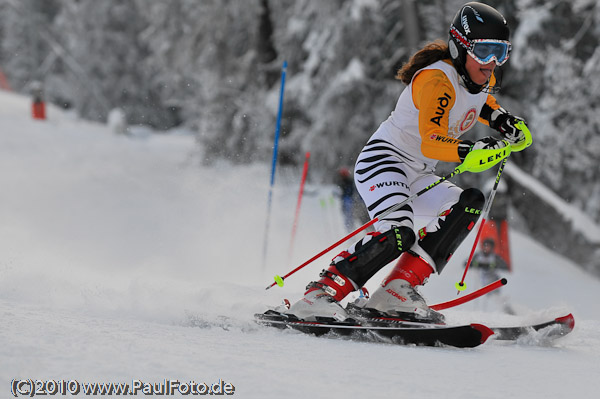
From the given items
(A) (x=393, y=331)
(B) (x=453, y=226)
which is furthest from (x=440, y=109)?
(A) (x=393, y=331)

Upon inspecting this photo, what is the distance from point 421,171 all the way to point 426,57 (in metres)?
0.62

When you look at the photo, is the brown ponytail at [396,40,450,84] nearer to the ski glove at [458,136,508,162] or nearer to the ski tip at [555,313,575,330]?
the ski glove at [458,136,508,162]

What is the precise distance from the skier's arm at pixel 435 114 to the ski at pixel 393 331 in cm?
83

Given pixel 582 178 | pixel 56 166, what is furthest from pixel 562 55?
pixel 56 166

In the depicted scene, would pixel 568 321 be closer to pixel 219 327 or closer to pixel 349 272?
pixel 349 272

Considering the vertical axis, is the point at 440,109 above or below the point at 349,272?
above

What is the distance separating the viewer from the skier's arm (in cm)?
334

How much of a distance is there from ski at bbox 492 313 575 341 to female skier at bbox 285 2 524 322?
0.38m

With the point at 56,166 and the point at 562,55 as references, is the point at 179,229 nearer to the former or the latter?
the point at 56,166

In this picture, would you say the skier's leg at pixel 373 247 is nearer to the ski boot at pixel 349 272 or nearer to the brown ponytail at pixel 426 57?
the ski boot at pixel 349 272

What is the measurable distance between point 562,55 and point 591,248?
369 centimetres

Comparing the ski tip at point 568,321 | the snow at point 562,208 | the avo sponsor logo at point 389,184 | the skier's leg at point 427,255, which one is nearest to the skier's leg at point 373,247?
the avo sponsor logo at point 389,184

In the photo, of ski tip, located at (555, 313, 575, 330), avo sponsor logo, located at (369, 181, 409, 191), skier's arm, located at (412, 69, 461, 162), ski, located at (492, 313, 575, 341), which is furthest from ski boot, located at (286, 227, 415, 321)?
ski tip, located at (555, 313, 575, 330)

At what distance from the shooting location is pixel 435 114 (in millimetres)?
3383
